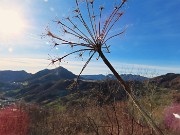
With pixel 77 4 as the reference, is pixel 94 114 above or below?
below

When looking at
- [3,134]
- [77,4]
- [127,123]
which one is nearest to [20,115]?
[3,134]

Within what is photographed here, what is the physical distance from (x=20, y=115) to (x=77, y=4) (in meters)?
28.6

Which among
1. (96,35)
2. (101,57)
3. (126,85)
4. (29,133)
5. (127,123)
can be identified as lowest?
(29,133)

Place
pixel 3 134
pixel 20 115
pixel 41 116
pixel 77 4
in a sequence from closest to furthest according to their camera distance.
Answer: pixel 77 4
pixel 3 134
pixel 20 115
pixel 41 116

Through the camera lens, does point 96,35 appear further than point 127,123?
No

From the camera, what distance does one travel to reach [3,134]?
2355 cm

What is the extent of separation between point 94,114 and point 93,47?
105 ft

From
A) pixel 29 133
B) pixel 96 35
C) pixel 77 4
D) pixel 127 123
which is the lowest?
pixel 29 133

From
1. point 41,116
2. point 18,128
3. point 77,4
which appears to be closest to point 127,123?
point 77,4

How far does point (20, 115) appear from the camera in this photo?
29.9 metres

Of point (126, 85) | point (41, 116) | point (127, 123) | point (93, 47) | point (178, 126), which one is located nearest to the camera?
point (126, 85)

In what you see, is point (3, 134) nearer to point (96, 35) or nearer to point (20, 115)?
point (20, 115)

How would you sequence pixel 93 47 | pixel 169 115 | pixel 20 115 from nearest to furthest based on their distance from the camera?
pixel 93 47 < pixel 20 115 < pixel 169 115

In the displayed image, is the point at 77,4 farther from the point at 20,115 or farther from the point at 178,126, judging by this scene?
the point at 20,115
